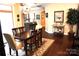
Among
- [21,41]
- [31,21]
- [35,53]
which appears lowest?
[35,53]

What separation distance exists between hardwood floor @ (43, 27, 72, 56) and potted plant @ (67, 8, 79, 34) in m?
0.14

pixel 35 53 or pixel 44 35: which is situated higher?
pixel 44 35

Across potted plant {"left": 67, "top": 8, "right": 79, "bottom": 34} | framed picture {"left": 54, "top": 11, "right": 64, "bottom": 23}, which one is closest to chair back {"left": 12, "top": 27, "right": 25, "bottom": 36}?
framed picture {"left": 54, "top": 11, "right": 64, "bottom": 23}

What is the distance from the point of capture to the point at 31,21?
138 centimetres

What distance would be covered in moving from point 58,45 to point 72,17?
0.35 m

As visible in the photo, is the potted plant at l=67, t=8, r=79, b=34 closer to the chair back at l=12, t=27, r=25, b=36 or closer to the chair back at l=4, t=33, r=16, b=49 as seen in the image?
the chair back at l=12, t=27, r=25, b=36

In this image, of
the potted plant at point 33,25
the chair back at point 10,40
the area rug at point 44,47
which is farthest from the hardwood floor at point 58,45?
A: the chair back at point 10,40

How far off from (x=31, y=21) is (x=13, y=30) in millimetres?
228

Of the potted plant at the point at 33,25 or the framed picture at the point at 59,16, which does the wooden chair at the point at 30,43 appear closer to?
the potted plant at the point at 33,25

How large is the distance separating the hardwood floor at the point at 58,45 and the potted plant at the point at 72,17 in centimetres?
14

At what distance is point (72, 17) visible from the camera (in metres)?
1.34

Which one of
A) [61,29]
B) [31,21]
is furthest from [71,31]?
[31,21]

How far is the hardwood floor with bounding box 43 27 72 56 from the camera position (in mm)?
1396

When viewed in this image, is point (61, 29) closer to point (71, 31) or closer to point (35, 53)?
point (71, 31)
